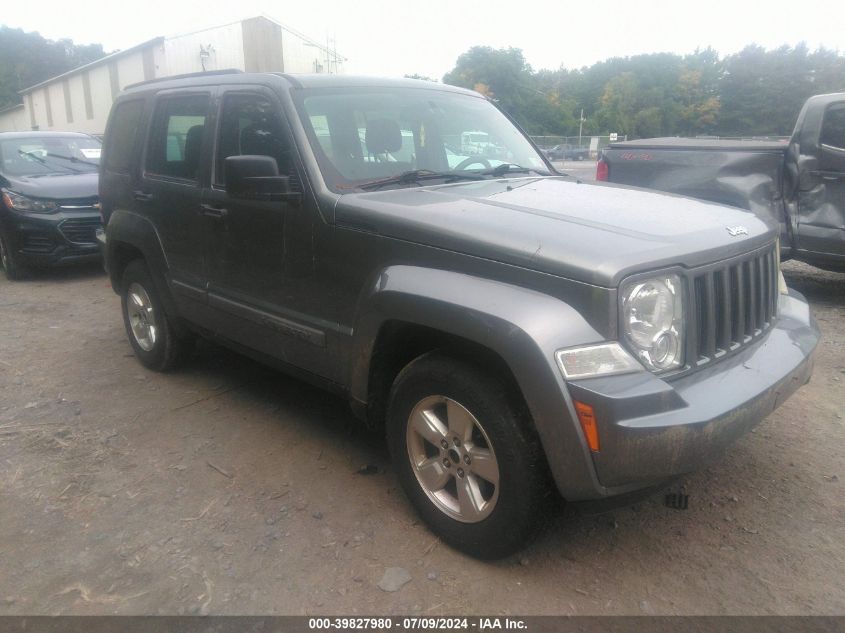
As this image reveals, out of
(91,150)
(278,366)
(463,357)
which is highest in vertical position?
(91,150)

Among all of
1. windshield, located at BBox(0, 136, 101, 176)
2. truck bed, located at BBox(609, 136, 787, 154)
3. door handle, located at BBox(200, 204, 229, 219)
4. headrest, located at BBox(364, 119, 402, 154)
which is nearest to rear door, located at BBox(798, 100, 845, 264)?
truck bed, located at BBox(609, 136, 787, 154)

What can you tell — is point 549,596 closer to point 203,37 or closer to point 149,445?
point 149,445

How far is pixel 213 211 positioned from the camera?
12.0 ft

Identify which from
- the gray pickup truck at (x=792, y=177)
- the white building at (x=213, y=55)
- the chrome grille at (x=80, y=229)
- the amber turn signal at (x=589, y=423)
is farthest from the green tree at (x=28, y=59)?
the amber turn signal at (x=589, y=423)

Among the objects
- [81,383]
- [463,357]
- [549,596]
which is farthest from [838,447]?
[81,383]

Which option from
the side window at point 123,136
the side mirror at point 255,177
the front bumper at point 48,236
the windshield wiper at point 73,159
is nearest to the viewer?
the side mirror at point 255,177

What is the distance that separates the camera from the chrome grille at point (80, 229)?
7793 mm

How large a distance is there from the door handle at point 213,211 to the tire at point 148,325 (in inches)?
38.4

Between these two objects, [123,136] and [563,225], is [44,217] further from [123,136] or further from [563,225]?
[563,225]

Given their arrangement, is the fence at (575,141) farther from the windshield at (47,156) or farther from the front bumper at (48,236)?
the front bumper at (48,236)

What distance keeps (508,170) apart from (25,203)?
6.48 m

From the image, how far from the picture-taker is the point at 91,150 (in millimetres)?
9289

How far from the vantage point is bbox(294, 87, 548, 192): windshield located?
10.6 feet

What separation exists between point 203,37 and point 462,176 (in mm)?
37123
